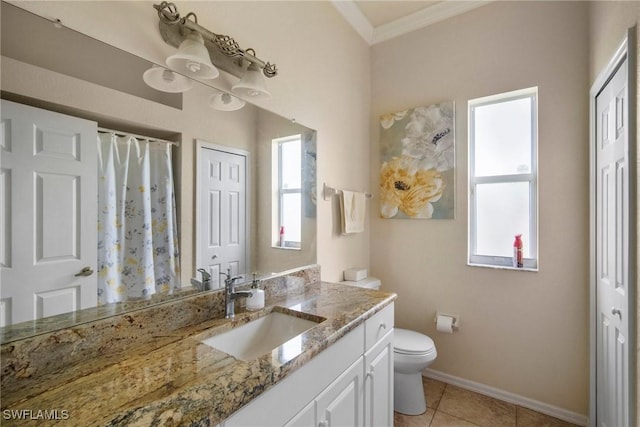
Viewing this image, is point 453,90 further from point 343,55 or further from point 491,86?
point 343,55

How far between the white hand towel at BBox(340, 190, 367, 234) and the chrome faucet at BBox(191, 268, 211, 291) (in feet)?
3.60

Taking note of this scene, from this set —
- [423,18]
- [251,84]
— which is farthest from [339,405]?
[423,18]

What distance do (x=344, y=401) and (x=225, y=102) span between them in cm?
136

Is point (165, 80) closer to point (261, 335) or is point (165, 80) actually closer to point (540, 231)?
point (261, 335)

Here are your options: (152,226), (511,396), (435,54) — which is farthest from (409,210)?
(152,226)

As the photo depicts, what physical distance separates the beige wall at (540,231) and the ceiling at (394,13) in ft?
0.19

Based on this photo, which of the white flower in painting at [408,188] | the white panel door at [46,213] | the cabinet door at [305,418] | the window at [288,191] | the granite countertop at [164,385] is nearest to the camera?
the granite countertop at [164,385]

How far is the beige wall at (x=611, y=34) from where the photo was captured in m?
1.13

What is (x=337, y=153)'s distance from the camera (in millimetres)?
2146

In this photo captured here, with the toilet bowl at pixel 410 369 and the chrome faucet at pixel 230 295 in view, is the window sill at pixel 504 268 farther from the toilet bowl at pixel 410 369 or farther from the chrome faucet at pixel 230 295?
the chrome faucet at pixel 230 295

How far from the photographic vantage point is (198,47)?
1.09 m

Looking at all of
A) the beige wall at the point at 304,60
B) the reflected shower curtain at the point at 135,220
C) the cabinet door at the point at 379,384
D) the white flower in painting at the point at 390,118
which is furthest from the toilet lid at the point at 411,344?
the white flower in painting at the point at 390,118

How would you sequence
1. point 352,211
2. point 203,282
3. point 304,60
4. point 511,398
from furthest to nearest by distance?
point 352,211
point 511,398
point 304,60
point 203,282

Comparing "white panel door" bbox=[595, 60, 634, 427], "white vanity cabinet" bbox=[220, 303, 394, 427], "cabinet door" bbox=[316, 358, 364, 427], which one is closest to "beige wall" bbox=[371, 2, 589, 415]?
"white panel door" bbox=[595, 60, 634, 427]
